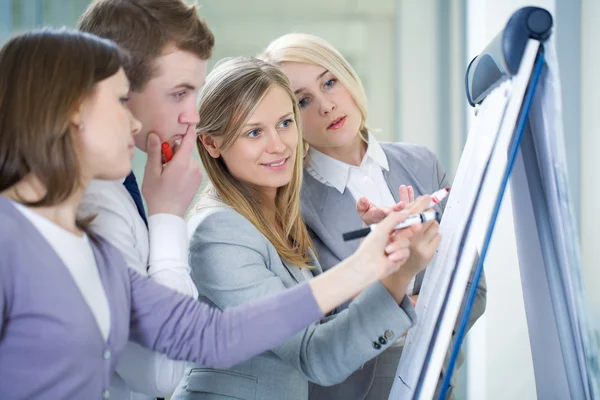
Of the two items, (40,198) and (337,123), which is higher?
(40,198)

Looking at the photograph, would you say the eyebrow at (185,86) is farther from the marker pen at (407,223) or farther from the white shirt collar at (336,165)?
the white shirt collar at (336,165)

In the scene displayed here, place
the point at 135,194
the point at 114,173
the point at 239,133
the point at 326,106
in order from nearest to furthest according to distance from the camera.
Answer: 1. the point at 114,173
2. the point at 135,194
3. the point at 239,133
4. the point at 326,106

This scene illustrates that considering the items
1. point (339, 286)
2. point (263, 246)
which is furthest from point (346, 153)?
point (339, 286)

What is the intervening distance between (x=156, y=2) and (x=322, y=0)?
99.4 inches

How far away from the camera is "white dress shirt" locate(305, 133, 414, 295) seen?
180 cm

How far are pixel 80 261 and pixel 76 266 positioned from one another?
0.01 meters

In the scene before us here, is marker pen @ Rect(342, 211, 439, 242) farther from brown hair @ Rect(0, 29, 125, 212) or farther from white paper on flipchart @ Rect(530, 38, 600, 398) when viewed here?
brown hair @ Rect(0, 29, 125, 212)

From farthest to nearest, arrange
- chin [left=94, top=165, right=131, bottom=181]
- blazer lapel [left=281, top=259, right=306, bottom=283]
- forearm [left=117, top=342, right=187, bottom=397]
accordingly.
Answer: blazer lapel [left=281, top=259, right=306, bottom=283], forearm [left=117, top=342, right=187, bottom=397], chin [left=94, top=165, right=131, bottom=181]

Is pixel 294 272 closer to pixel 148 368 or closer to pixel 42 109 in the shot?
pixel 148 368

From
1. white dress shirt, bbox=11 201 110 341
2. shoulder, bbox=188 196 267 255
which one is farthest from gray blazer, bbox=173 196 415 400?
white dress shirt, bbox=11 201 110 341

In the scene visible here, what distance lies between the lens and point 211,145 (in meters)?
1.56

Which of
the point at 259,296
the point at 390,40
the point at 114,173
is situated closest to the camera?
the point at 114,173

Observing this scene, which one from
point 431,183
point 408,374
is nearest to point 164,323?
point 408,374

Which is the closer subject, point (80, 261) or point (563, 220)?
point (80, 261)
